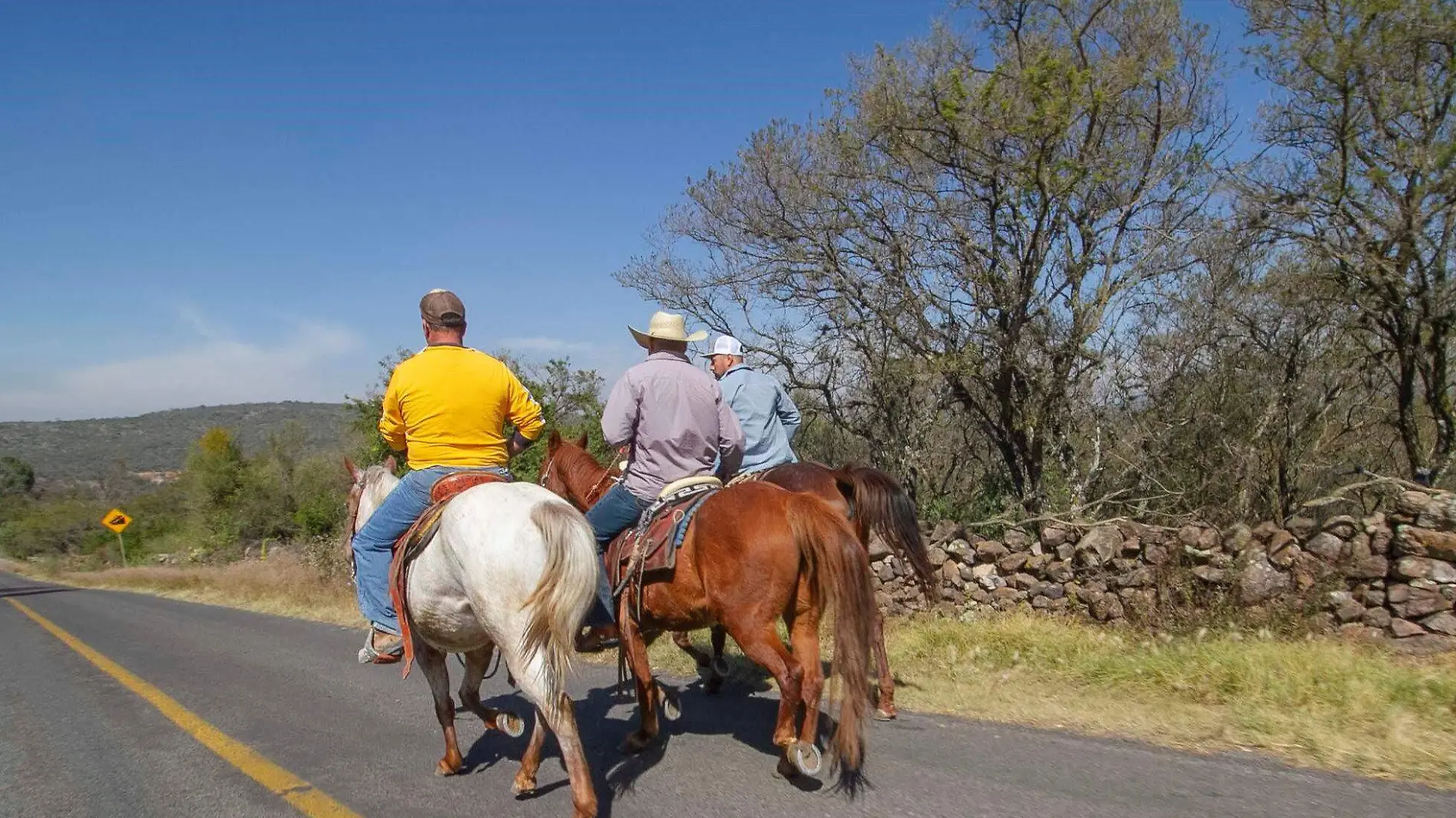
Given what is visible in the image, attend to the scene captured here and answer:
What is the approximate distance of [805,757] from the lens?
460 cm

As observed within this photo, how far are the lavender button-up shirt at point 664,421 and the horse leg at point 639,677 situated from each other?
769 millimetres

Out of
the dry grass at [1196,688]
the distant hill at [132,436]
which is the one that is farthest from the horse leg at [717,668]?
the distant hill at [132,436]

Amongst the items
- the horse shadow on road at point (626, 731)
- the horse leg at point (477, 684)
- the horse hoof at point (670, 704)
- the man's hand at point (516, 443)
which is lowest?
the horse shadow on road at point (626, 731)

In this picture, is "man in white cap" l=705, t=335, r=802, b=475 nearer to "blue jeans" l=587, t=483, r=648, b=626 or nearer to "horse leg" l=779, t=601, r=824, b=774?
"blue jeans" l=587, t=483, r=648, b=626

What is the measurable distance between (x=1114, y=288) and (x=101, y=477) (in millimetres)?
97725

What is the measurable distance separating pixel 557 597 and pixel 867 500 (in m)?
2.81

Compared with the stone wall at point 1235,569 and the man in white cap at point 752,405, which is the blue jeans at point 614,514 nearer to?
the man in white cap at point 752,405

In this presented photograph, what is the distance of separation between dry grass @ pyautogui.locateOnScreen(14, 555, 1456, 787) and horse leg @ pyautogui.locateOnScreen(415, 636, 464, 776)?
2.84 metres

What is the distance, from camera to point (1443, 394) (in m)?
9.80

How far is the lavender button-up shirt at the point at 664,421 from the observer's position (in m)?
5.75

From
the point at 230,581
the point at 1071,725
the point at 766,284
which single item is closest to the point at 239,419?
the point at 230,581

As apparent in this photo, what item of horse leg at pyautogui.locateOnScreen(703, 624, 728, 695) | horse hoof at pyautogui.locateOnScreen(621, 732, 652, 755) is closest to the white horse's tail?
horse hoof at pyautogui.locateOnScreen(621, 732, 652, 755)

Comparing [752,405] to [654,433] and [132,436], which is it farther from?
[132,436]

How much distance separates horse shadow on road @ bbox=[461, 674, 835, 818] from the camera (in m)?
5.10
